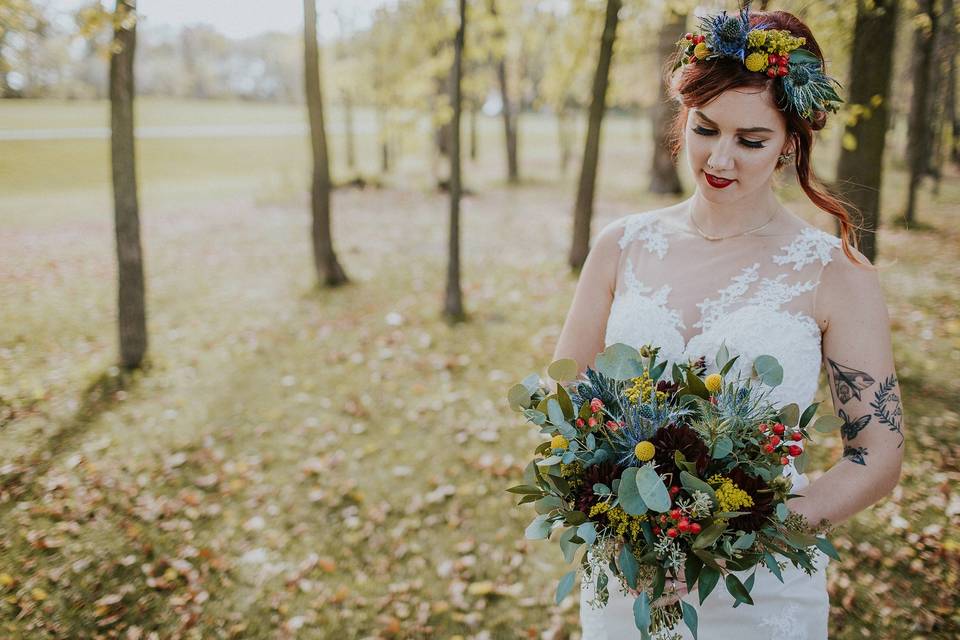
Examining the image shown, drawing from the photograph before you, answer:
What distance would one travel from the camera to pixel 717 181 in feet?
7.25

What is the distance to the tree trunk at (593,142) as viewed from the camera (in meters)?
7.88

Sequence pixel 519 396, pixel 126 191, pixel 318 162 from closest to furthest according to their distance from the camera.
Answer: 1. pixel 519 396
2. pixel 126 191
3. pixel 318 162

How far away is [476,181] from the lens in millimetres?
23953

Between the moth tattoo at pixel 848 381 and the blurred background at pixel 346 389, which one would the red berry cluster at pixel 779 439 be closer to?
the moth tattoo at pixel 848 381

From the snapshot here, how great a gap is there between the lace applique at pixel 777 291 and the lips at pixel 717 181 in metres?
0.42

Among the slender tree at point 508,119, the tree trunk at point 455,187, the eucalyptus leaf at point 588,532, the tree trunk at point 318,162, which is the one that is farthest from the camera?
the slender tree at point 508,119

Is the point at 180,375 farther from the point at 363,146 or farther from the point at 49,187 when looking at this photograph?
the point at 363,146

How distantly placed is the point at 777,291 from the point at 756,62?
0.83m

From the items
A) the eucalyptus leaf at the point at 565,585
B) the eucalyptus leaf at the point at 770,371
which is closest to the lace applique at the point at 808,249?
the eucalyptus leaf at the point at 770,371

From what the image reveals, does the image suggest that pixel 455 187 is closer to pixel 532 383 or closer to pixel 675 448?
pixel 532 383

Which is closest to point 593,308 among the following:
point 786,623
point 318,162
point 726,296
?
point 726,296

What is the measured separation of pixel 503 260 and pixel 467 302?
2.73m

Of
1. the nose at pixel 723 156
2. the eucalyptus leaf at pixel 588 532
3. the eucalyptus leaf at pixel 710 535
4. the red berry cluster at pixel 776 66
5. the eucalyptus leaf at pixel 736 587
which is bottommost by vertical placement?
the eucalyptus leaf at pixel 736 587

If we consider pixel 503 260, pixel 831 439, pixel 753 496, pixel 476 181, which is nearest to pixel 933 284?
pixel 831 439
